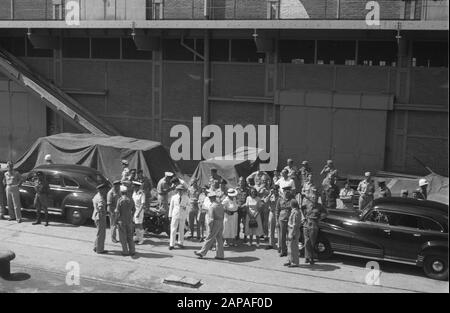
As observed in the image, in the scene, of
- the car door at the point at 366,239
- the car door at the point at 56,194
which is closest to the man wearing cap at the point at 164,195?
the car door at the point at 56,194

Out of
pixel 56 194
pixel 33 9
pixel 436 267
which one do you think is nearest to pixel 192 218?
pixel 56 194

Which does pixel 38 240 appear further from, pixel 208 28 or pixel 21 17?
pixel 21 17

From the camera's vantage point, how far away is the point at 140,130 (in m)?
26.0

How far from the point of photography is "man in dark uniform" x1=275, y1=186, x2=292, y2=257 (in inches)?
567

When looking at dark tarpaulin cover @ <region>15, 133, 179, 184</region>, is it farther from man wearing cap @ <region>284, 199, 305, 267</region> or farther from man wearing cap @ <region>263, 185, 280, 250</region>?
man wearing cap @ <region>284, 199, 305, 267</region>

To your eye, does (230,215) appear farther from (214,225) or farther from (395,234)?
(395,234)

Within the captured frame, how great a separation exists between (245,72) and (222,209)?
35.3ft

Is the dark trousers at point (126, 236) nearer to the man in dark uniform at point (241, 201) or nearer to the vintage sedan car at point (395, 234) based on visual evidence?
the man in dark uniform at point (241, 201)

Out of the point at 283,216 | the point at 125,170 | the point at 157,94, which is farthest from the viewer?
the point at 157,94

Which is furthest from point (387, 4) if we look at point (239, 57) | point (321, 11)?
point (239, 57)

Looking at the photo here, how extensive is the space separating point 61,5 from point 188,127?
7.19 meters

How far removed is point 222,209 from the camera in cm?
1444
